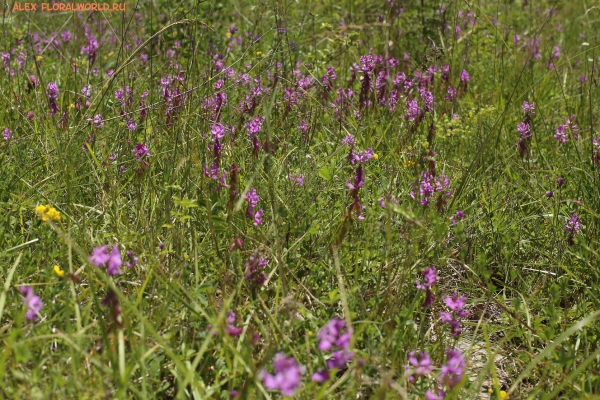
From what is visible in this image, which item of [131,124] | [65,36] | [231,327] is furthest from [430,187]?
[65,36]

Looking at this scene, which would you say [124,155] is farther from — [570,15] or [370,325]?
[570,15]

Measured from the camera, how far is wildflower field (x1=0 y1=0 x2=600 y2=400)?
1.63 m

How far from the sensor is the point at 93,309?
195cm

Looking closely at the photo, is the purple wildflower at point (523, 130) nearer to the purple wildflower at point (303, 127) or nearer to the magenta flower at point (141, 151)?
the purple wildflower at point (303, 127)

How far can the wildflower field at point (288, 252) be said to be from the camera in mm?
1635

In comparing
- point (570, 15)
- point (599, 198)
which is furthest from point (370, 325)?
point (570, 15)

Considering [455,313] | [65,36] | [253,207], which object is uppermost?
[253,207]

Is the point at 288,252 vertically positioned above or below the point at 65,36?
above

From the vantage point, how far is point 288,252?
2201mm

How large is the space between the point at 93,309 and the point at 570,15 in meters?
5.60

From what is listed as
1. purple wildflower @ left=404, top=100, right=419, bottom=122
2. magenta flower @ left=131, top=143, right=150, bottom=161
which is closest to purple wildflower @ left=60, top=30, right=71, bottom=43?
magenta flower @ left=131, top=143, right=150, bottom=161

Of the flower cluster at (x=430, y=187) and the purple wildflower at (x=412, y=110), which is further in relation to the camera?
the purple wildflower at (x=412, y=110)

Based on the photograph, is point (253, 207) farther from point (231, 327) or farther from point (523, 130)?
point (523, 130)

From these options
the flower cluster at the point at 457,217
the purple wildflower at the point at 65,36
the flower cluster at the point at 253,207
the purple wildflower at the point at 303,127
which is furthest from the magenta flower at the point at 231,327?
the purple wildflower at the point at 65,36
